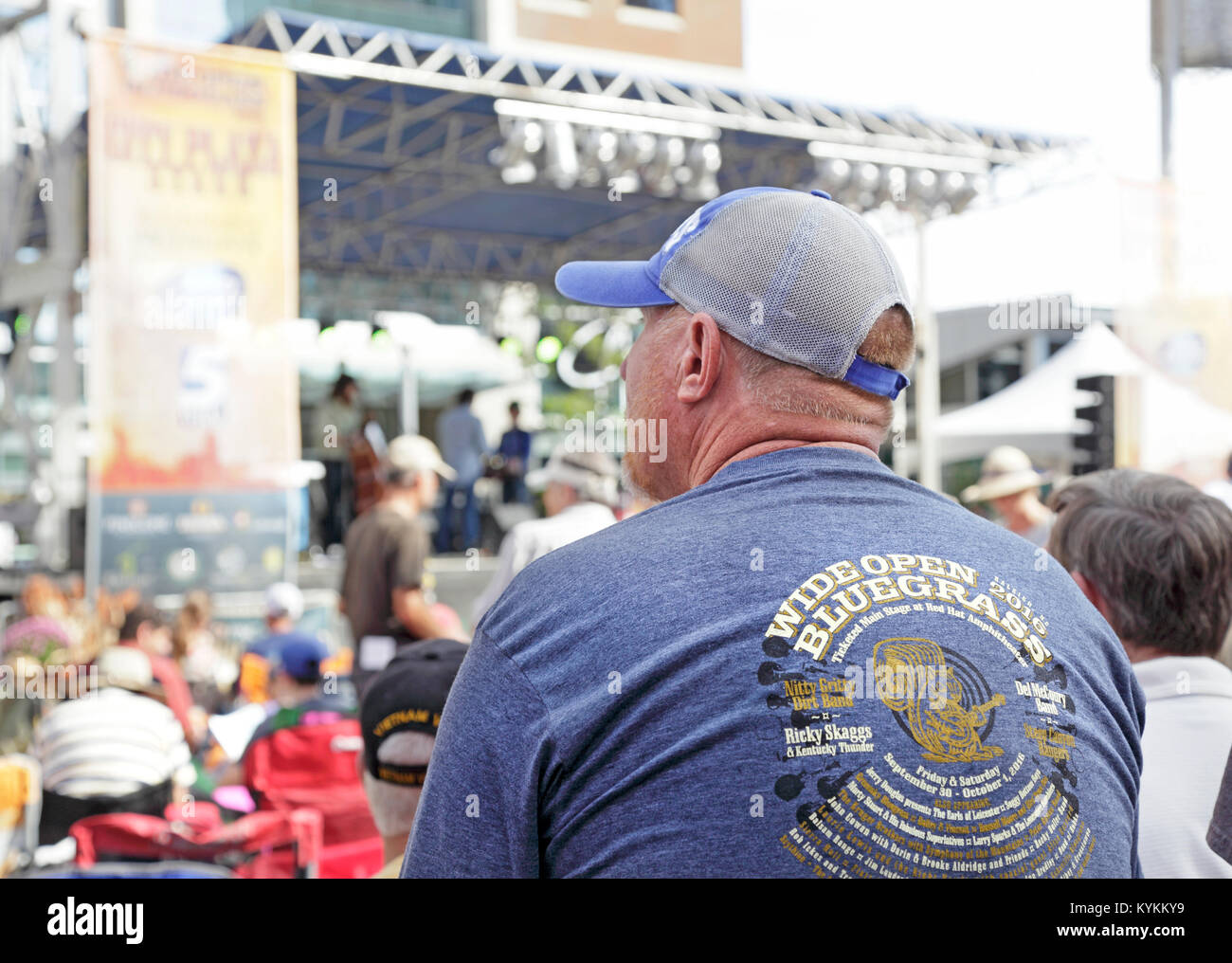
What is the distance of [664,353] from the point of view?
116 cm

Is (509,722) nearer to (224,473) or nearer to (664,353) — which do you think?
(664,353)

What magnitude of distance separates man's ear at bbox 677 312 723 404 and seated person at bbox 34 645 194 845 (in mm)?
2721

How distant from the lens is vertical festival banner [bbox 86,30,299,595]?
17.1 feet

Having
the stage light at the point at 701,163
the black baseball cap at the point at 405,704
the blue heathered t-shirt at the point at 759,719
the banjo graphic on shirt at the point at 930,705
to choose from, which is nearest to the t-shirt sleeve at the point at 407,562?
the black baseball cap at the point at 405,704

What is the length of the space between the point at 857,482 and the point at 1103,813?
36 centimetres

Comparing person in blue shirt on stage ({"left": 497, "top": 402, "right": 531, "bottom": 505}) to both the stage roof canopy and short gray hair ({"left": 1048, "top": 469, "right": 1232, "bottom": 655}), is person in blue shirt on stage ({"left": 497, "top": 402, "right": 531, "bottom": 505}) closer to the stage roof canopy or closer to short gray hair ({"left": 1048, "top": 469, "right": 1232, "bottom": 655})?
the stage roof canopy

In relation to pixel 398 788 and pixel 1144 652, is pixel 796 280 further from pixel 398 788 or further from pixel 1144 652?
pixel 398 788

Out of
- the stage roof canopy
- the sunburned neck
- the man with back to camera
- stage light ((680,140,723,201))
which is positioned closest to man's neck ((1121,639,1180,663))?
the man with back to camera

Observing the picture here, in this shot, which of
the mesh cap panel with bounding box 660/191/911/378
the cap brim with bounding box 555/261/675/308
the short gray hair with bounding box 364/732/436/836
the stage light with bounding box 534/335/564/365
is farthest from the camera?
the stage light with bounding box 534/335/564/365

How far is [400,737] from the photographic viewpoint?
2.05 meters

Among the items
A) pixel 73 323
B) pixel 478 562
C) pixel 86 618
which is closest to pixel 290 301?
pixel 86 618

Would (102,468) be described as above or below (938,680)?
above

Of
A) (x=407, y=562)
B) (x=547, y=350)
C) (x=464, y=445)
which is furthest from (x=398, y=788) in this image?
(x=547, y=350)

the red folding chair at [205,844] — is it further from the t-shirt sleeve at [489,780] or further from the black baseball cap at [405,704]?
the t-shirt sleeve at [489,780]
